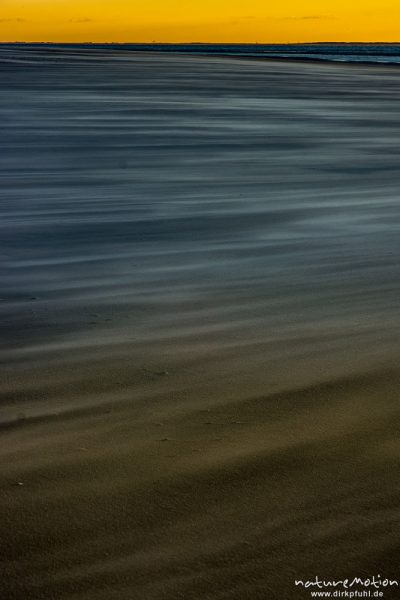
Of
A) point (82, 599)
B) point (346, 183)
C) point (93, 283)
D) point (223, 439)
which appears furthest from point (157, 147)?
point (82, 599)

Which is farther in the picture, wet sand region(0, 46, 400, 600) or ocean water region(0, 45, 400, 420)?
ocean water region(0, 45, 400, 420)

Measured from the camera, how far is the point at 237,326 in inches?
153

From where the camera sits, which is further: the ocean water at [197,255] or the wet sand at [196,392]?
the ocean water at [197,255]

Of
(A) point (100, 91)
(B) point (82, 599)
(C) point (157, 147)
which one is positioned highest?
(A) point (100, 91)

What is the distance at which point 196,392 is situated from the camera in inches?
123

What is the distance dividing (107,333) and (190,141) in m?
9.34

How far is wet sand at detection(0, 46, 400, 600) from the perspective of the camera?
2066mm

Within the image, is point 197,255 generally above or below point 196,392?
above

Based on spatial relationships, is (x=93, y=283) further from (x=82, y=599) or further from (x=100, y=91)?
(x=100, y=91)

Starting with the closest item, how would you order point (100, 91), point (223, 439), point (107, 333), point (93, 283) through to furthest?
1. point (223, 439)
2. point (107, 333)
3. point (93, 283)
4. point (100, 91)

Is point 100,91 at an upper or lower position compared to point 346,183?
upper

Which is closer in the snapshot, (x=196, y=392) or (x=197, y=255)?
(x=196, y=392)

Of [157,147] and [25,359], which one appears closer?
[25,359]

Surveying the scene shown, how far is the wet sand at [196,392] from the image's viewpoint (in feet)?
6.78
